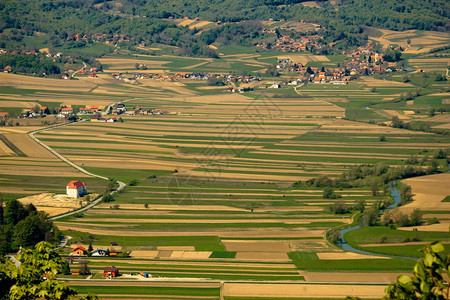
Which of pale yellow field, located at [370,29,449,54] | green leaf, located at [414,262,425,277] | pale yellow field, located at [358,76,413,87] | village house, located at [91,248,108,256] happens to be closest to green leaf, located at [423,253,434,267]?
green leaf, located at [414,262,425,277]

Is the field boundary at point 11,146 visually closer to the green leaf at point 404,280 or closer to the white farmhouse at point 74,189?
the white farmhouse at point 74,189

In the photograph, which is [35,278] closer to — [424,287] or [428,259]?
[424,287]

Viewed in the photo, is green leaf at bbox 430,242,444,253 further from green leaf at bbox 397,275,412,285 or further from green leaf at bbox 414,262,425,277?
green leaf at bbox 397,275,412,285

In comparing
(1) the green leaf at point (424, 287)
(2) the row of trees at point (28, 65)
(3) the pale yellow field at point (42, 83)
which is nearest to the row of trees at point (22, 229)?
(1) the green leaf at point (424, 287)

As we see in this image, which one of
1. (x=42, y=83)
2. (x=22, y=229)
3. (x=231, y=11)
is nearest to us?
(x=22, y=229)

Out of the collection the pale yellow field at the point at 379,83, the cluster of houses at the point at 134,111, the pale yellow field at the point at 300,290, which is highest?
the pale yellow field at the point at 300,290

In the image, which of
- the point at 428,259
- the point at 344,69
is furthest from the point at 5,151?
the point at 344,69

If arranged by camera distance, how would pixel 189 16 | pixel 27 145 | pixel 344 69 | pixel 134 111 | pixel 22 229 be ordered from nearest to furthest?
pixel 22 229, pixel 27 145, pixel 134 111, pixel 344 69, pixel 189 16

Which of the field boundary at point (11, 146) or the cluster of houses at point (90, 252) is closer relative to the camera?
the cluster of houses at point (90, 252)
